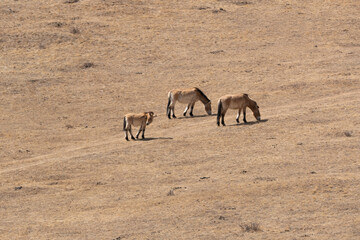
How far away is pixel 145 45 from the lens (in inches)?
1801

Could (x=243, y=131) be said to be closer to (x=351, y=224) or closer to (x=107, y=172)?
(x=107, y=172)

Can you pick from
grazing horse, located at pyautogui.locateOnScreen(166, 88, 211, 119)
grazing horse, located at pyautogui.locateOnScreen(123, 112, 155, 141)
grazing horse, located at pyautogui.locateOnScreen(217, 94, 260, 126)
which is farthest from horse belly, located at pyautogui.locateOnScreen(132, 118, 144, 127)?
grazing horse, located at pyautogui.locateOnScreen(166, 88, 211, 119)

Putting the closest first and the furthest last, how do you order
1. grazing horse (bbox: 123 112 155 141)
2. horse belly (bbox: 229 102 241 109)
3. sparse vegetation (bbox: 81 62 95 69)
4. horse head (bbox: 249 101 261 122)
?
1. grazing horse (bbox: 123 112 155 141)
2. horse belly (bbox: 229 102 241 109)
3. horse head (bbox: 249 101 261 122)
4. sparse vegetation (bbox: 81 62 95 69)

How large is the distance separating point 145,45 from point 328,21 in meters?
12.6

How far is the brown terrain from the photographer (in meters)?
20.0

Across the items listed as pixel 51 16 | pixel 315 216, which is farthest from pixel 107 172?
pixel 51 16

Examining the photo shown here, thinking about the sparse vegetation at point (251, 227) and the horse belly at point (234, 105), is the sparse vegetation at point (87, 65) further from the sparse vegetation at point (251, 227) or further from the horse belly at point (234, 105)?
the sparse vegetation at point (251, 227)

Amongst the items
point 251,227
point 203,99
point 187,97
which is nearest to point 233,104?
point 203,99

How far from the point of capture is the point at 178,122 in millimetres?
31812

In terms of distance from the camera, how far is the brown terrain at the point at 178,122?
19984 mm

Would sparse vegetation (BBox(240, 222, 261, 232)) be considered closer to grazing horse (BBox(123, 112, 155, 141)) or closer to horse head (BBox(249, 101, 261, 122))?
grazing horse (BBox(123, 112, 155, 141))

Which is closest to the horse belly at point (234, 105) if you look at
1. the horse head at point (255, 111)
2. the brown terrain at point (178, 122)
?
the horse head at point (255, 111)

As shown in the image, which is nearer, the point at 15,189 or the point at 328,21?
the point at 15,189

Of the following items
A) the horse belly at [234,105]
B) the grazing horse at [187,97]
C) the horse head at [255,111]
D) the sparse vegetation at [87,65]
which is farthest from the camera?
the sparse vegetation at [87,65]
